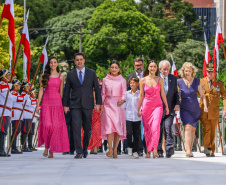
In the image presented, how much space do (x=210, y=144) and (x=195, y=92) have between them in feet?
4.14

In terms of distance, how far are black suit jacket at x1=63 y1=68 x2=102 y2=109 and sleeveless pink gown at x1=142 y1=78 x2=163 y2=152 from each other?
3.05ft

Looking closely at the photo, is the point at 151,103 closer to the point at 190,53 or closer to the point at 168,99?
the point at 168,99

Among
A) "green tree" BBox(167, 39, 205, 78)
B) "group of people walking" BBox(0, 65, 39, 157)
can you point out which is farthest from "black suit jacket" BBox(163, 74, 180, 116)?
"green tree" BBox(167, 39, 205, 78)

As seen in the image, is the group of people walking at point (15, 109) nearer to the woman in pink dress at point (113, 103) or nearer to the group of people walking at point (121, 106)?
the group of people walking at point (121, 106)

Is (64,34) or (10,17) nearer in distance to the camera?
(10,17)

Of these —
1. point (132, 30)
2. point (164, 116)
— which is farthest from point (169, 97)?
point (132, 30)

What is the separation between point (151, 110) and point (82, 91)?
1404 millimetres

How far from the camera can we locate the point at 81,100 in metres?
12.3

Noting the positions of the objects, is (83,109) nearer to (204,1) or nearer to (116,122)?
(116,122)

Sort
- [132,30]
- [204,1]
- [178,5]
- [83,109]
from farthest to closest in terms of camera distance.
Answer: [204,1], [178,5], [132,30], [83,109]

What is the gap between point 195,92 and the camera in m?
13.3

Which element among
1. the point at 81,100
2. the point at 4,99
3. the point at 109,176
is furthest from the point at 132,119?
the point at 109,176

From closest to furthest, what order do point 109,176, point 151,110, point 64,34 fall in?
point 109,176 < point 151,110 < point 64,34

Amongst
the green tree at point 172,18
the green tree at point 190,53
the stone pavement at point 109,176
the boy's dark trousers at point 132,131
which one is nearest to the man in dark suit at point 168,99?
the boy's dark trousers at point 132,131
